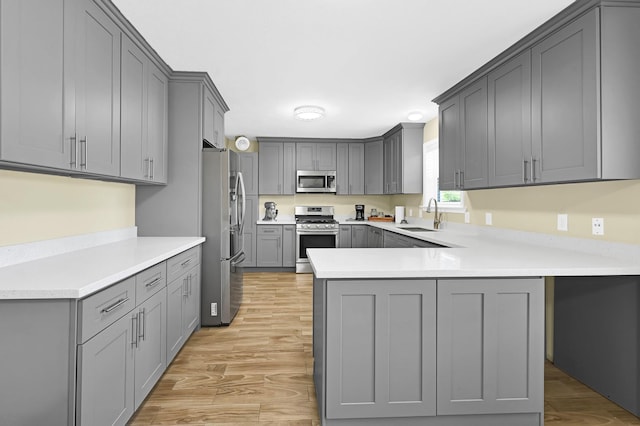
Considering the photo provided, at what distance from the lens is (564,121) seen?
2.19 metres

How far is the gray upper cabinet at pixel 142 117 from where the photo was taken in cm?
243

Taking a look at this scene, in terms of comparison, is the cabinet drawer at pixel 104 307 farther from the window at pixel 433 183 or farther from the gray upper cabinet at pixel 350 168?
the gray upper cabinet at pixel 350 168

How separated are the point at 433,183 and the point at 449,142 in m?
1.37

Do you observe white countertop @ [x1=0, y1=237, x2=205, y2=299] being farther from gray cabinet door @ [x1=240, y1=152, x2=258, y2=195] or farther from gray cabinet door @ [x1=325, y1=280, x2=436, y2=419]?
gray cabinet door @ [x1=240, y1=152, x2=258, y2=195]

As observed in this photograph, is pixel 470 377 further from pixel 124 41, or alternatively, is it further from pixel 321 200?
pixel 321 200

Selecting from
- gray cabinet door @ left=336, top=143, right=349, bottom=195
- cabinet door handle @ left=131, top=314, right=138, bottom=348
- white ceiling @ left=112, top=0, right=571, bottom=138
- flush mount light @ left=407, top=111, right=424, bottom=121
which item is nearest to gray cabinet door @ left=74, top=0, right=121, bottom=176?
white ceiling @ left=112, top=0, right=571, bottom=138

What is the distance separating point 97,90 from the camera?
2061 mm

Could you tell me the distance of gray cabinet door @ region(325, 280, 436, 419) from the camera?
1756 millimetres

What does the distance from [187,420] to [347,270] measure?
1.24m

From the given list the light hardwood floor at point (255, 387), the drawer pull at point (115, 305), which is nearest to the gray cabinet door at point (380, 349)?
the light hardwood floor at point (255, 387)

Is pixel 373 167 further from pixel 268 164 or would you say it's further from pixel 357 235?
pixel 268 164

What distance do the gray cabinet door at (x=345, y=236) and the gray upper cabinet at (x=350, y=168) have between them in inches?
27.0

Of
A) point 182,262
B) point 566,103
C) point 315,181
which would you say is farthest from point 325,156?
point 566,103

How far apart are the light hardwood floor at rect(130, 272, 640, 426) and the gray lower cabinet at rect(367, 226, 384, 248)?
6.79ft
